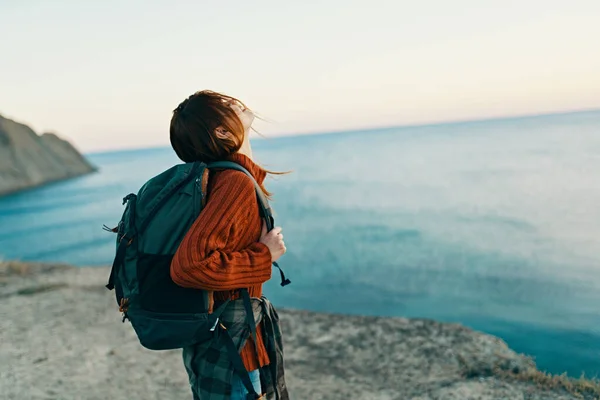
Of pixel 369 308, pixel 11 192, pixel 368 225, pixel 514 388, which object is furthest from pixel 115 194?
pixel 514 388

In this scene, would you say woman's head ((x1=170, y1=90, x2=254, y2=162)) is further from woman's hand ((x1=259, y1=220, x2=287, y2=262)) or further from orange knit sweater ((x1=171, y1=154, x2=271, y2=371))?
woman's hand ((x1=259, y1=220, x2=287, y2=262))

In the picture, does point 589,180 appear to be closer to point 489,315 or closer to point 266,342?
point 489,315

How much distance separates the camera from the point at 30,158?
126 ft

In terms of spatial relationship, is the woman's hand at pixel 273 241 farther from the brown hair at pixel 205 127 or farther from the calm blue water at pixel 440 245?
the calm blue water at pixel 440 245

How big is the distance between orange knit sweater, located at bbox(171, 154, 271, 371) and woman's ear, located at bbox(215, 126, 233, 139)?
0.28 ft

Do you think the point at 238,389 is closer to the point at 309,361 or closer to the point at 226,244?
the point at 226,244

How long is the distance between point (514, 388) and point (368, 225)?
18652mm

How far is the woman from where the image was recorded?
1721 mm

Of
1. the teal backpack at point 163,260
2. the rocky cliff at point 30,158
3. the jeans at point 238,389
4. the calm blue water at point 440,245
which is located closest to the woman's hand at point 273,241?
the teal backpack at point 163,260

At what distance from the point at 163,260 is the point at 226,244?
0.23 metres

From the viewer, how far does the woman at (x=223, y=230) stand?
1.72 metres

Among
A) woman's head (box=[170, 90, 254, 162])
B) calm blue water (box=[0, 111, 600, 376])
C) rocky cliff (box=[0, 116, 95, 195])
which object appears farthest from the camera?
rocky cliff (box=[0, 116, 95, 195])

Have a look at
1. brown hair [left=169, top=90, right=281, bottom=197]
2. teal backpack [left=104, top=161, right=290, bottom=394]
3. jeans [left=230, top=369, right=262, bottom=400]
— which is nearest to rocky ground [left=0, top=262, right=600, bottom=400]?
jeans [left=230, top=369, right=262, bottom=400]

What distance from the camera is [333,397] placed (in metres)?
4.98
